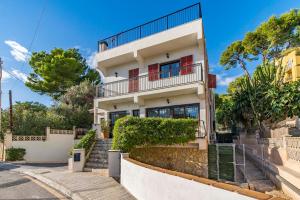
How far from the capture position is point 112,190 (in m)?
7.09

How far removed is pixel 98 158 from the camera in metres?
12.0

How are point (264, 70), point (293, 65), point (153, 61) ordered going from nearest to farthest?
point (153, 61)
point (264, 70)
point (293, 65)

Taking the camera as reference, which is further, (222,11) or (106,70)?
(222,11)

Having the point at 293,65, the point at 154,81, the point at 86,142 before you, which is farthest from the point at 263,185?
the point at 293,65

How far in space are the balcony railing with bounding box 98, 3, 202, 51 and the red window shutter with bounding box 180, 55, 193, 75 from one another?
90.5 inches

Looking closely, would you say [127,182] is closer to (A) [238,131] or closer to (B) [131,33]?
(B) [131,33]

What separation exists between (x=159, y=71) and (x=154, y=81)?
2.90 ft

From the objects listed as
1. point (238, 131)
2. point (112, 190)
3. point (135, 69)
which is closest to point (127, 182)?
point (112, 190)

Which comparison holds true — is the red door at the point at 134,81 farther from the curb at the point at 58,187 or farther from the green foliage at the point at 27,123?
the curb at the point at 58,187

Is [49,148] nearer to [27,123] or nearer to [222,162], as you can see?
[27,123]

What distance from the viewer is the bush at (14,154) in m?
15.6

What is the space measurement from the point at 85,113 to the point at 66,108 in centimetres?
183

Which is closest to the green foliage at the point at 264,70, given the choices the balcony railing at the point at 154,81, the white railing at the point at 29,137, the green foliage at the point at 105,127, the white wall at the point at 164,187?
the balcony railing at the point at 154,81

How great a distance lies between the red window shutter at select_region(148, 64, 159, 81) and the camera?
15430 mm
